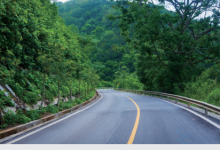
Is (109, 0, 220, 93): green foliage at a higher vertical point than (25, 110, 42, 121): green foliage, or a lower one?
higher

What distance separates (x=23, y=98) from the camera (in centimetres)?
956

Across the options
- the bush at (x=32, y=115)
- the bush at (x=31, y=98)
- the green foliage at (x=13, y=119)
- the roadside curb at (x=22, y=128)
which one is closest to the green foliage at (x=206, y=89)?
the roadside curb at (x=22, y=128)

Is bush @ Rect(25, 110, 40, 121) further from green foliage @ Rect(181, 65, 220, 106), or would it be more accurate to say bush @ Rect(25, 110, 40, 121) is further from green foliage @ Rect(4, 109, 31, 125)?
green foliage @ Rect(181, 65, 220, 106)

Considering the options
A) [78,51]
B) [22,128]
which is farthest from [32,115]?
[78,51]

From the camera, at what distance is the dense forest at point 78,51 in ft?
30.7

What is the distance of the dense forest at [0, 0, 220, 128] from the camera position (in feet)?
30.7

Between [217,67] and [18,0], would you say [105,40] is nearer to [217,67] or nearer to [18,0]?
[217,67]

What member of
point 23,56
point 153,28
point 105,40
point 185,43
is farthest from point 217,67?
point 105,40

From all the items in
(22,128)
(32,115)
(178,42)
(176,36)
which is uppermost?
(176,36)

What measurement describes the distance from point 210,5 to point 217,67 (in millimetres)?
7714

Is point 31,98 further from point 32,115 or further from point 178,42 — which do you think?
point 178,42

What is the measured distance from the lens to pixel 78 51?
25.2m

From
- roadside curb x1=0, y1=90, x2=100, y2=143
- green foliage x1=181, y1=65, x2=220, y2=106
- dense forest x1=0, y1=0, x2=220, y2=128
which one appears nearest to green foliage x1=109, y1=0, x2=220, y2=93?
dense forest x1=0, y1=0, x2=220, y2=128

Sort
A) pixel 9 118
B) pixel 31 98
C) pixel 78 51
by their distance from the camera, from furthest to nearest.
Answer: pixel 78 51
pixel 31 98
pixel 9 118
